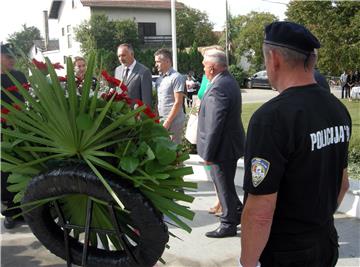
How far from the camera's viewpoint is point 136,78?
4.80 metres

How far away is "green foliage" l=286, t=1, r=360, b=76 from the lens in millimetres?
9875

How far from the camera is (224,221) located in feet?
13.7

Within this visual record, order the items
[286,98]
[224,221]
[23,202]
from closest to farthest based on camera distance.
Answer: [286,98]
[23,202]
[224,221]

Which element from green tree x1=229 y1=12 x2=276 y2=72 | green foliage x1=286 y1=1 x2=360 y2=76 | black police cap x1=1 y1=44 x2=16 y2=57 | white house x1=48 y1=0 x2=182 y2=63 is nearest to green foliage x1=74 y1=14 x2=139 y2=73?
white house x1=48 y1=0 x2=182 y2=63

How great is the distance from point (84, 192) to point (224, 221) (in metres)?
2.49

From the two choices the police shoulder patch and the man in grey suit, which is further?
the man in grey suit

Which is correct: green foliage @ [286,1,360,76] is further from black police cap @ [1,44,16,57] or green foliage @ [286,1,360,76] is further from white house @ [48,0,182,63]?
white house @ [48,0,182,63]

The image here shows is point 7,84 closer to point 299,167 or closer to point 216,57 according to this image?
point 216,57

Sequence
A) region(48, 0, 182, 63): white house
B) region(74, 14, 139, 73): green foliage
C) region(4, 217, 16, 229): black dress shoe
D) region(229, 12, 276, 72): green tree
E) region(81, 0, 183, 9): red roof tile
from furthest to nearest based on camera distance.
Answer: region(229, 12, 276, 72): green tree → region(48, 0, 182, 63): white house → region(81, 0, 183, 9): red roof tile → region(74, 14, 139, 73): green foliage → region(4, 217, 16, 229): black dress shoe

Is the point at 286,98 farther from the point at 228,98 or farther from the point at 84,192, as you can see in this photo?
the point at 228,98

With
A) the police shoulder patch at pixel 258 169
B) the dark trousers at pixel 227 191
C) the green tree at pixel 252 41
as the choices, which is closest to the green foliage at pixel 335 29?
the dark trousers at pixel 227 191

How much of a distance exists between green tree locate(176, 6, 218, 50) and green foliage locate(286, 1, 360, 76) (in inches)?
1355

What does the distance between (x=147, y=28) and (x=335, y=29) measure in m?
34.2

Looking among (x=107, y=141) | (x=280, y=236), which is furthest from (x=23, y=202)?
(x=280, y=236)
